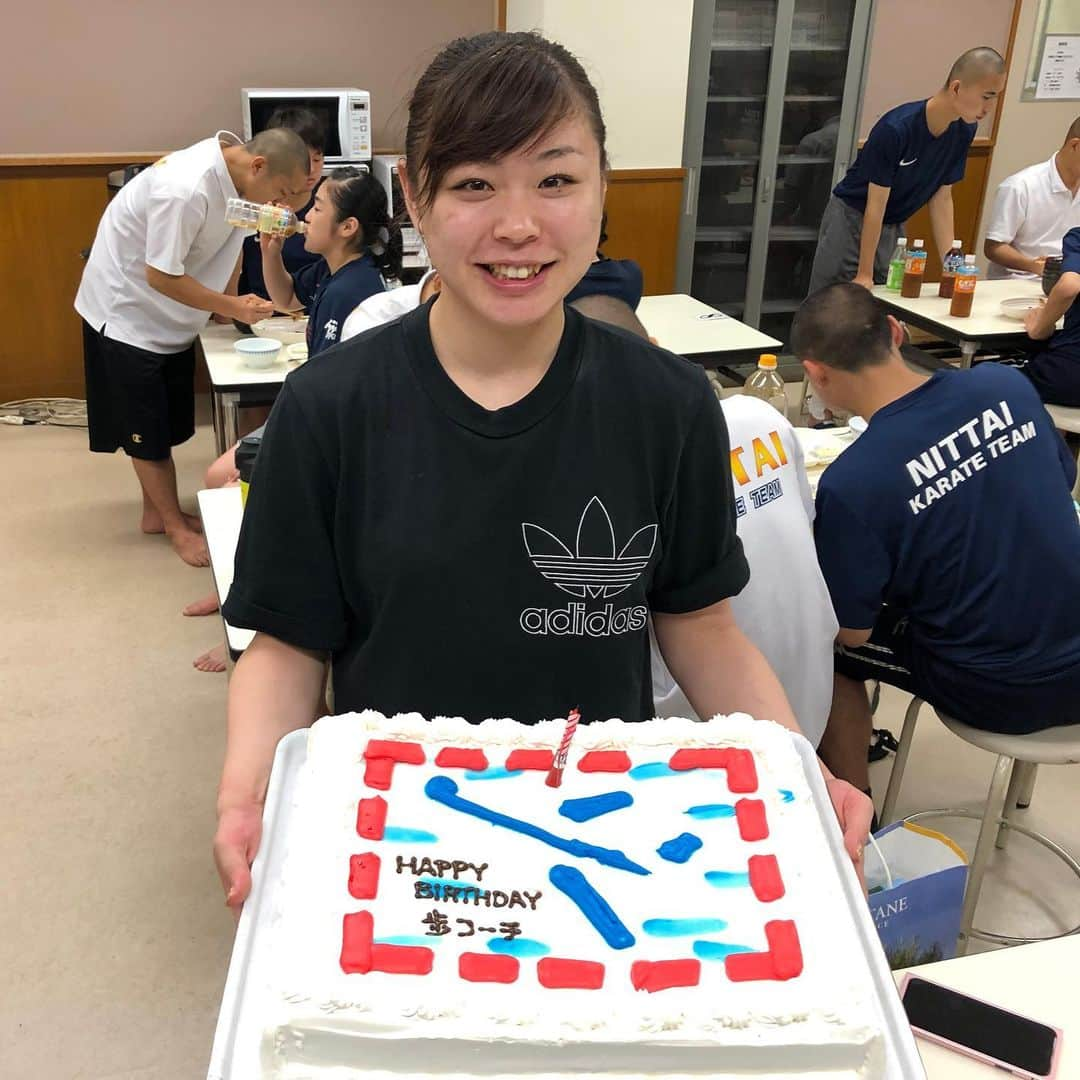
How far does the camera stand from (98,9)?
486cm

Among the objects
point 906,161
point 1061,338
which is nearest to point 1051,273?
point 1061,338

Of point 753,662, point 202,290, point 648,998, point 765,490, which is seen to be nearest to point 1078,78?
point 202,290

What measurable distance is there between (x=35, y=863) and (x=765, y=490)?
1.91 metres

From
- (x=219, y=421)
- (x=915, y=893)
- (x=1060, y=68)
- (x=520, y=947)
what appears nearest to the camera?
(x=520, y=947)

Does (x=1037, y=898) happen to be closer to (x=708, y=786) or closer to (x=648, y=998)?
(x=708, y=786)

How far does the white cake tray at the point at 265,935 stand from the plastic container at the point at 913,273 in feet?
12.7

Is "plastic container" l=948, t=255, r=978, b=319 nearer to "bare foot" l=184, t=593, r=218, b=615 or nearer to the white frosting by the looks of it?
"bare foot" l=184, t=593, r=218, b=615

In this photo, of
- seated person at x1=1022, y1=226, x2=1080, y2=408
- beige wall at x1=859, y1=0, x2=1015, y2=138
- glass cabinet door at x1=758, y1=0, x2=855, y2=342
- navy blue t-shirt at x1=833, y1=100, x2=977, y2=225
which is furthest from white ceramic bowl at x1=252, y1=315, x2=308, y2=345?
beige wall at x1=859, y1=0, x2=1015, y2=138

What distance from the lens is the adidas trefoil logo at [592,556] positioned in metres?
1.02

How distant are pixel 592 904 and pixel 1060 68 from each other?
658 cm

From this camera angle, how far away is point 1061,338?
13.2 ft

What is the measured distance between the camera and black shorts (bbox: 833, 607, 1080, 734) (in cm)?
214

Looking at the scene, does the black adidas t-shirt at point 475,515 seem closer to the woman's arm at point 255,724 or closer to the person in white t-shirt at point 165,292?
the woman's arm at point 255,724

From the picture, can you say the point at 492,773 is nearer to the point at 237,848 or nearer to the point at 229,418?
the point at 237,848
